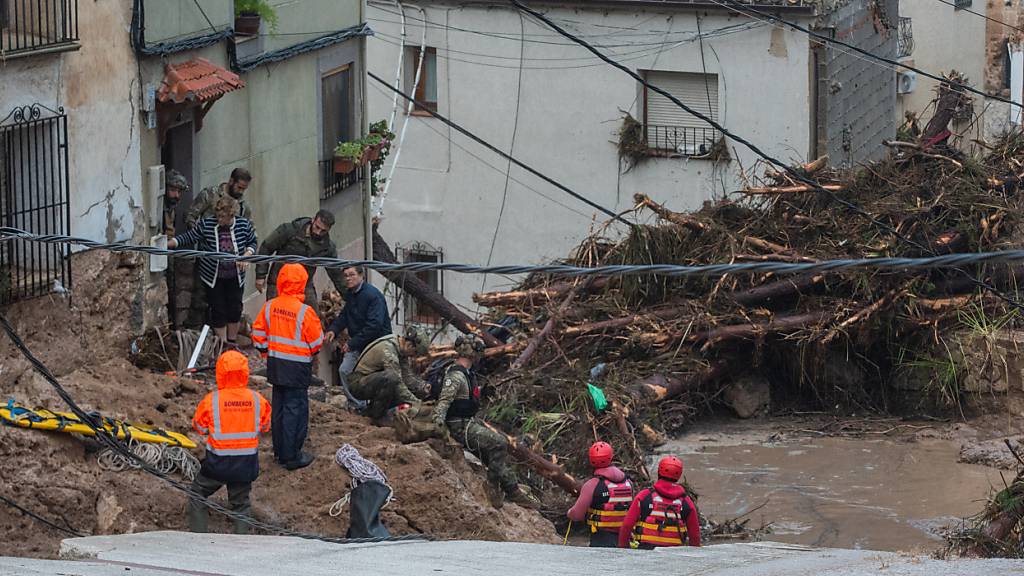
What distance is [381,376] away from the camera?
12.3m

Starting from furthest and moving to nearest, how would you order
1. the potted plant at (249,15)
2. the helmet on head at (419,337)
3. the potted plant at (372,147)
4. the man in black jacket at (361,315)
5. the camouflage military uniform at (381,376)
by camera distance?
the potted plant at (372,147) → the potted plant at (249,15) → the helmet on head at (419,337) → the man in black jacket at (361,315) → the camouflage military uniform at (381,376)

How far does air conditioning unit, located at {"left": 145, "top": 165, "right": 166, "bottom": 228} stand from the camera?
13320 mm

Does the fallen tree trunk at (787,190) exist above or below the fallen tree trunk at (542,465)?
above

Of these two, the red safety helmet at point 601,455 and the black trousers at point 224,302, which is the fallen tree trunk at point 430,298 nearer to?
the black trousers at point 224,302

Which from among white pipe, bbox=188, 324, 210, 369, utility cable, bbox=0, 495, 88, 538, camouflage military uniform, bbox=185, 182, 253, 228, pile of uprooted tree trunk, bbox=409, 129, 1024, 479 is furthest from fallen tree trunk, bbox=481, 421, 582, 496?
utility cable, bbox=0, 495, 88, 538

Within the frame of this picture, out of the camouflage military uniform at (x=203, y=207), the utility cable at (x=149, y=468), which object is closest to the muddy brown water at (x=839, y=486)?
the utility cable at (x=149, y=468)

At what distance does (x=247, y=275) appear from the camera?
15.4 metres

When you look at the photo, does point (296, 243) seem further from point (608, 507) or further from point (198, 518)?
point (608, 507)

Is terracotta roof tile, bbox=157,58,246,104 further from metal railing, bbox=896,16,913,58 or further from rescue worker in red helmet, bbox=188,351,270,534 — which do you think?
metal railing, bbox=896,16,913,58

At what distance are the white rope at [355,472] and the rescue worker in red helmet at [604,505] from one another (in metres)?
1.45

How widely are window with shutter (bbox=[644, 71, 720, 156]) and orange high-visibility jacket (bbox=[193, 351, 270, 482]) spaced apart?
48.6ft

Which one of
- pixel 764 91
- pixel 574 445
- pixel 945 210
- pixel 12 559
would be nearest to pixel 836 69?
pixel 764 91

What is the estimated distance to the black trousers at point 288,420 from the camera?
1134 cm

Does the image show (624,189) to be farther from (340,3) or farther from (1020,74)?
(1020,74)
